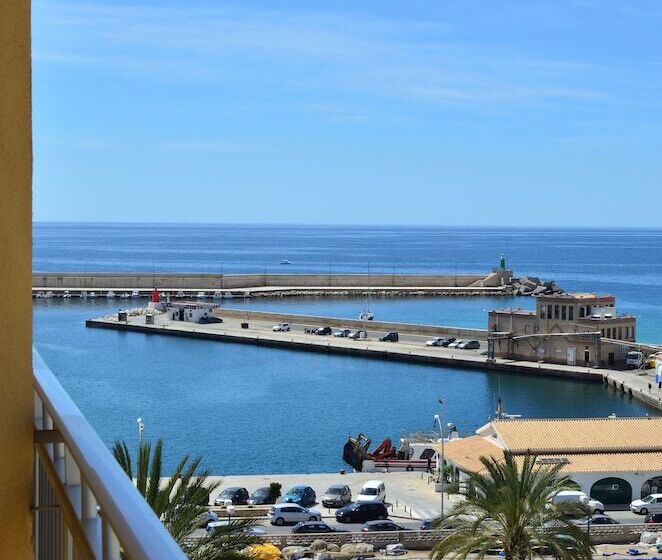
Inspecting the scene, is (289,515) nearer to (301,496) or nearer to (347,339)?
(301,496)

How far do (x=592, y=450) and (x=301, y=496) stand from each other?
6003mm

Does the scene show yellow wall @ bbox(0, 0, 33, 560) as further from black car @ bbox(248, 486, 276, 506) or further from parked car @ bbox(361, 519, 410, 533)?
black car @ bbox(248, 486, 276, 506)

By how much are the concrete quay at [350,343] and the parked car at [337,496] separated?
21.9 m

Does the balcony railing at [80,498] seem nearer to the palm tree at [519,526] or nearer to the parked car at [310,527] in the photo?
the palm tree at [519,526]

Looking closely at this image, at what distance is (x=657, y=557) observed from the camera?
50.8 feet

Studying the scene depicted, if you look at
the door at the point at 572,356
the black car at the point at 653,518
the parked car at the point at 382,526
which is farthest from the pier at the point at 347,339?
the parked car at the point at 382,526

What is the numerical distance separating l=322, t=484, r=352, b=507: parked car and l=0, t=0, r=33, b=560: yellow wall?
18.4 meters

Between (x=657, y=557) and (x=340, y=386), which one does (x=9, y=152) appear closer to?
(x=657, y=557)

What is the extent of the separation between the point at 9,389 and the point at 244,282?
7999cm

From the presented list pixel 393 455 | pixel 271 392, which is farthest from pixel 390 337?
pixel 393 455

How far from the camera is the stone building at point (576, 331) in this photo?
41656mm

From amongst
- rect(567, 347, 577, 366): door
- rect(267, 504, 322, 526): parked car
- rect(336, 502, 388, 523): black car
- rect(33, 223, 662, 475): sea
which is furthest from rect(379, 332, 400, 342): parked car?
rect(267, 504, 322, 526): parked car

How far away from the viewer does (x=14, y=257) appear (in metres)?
1.66

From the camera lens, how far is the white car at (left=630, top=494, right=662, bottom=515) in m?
19.5
